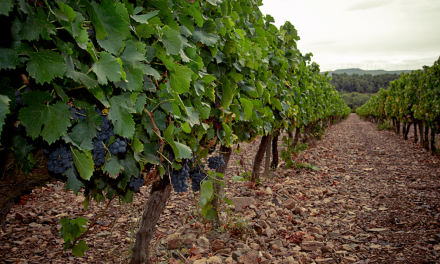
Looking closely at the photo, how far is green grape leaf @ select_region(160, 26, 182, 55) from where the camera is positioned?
150cm

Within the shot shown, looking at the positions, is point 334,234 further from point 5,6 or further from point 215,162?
point 5,6

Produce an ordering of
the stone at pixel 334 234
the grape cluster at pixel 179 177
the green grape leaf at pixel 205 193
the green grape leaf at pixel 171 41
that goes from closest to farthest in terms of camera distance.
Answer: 1. the green grape leaf at pixel 171 41
2. the green grape leaf at pixel 205 193
3. the grape cluster at pixel 179 177
4. the stone at pixel 334 234

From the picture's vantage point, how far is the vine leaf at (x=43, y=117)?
987 millimetres

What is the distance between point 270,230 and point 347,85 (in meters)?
120

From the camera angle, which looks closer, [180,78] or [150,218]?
[180,78]

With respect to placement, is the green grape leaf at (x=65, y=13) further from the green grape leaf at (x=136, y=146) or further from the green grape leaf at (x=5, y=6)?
the green grape leaf at (x=136, y=146)

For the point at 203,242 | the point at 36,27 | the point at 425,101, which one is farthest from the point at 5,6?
the point at 425,101

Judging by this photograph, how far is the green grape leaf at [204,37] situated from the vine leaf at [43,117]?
49.8 inches

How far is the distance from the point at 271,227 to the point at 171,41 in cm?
358

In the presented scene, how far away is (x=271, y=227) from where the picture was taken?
13.9 feet

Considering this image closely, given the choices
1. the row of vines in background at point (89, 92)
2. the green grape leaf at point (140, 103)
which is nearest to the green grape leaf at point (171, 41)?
the row of vines in background at point (89, 92)

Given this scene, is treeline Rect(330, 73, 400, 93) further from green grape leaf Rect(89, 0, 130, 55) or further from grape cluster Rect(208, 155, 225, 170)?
green grape leaf Rect(89, 0, 130, 55)

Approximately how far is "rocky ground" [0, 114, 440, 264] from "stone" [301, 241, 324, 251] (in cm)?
1

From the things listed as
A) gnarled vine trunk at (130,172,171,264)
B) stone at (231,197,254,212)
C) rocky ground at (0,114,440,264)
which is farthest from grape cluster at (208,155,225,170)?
stone at (231,197,254,212)
